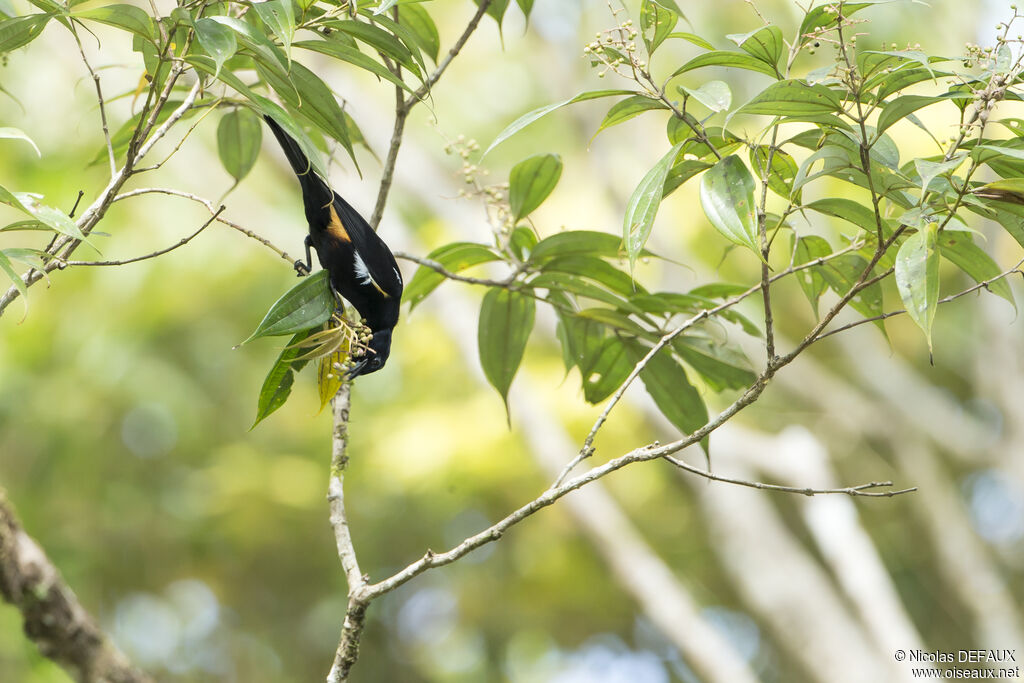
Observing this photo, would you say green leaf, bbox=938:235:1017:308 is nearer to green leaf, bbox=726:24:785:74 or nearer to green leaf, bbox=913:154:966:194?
green leaf, bbox=913:154:966:194

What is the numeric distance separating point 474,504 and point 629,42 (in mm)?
5396

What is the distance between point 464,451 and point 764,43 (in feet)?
13.6

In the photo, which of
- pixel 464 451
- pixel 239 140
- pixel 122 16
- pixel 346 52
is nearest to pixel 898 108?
pixel 346 52

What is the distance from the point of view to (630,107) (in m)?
1.18

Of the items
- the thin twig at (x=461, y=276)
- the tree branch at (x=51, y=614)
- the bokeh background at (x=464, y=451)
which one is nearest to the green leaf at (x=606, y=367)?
the thin twig at (x=461, y=276)

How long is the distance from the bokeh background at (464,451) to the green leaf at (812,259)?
8.45 feet

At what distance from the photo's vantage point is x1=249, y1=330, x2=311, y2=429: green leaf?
123 centimetres

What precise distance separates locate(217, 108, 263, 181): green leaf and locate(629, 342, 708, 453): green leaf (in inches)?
34.5

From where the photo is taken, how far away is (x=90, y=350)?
5598 mm

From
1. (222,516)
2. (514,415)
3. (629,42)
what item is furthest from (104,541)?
(629,42)

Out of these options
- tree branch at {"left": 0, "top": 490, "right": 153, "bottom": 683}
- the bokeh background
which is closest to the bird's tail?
tree branch at {"left": 0, "top": 490, "right": 153, "bottom": 683}

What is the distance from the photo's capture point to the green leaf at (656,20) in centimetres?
113

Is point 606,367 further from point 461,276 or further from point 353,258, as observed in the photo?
point 353,258

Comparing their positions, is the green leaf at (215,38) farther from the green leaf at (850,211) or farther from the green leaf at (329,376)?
the green leaf at (850,211)
